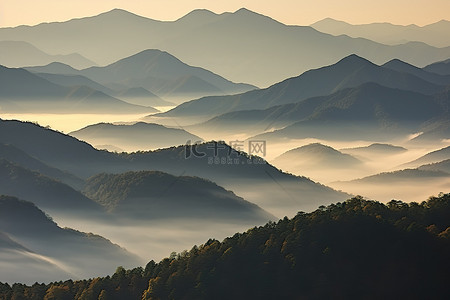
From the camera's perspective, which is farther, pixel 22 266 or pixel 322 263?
pixel 22 266

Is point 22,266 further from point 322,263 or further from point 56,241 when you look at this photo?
point 322,263

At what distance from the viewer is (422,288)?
8562 cm

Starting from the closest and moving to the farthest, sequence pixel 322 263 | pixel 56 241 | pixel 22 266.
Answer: pixel 322 263 → pixel 22 266 → pixel 56 241

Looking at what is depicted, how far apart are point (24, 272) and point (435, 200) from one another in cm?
9478

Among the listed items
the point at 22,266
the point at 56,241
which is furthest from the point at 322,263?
the point at 56,241

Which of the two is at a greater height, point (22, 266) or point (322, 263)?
point (22, 266)

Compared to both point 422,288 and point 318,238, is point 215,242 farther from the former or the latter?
point 422,288

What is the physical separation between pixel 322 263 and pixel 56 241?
10952 cm

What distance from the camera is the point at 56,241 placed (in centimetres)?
19125

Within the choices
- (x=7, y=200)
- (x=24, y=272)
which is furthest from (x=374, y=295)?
(x=7, y=200)

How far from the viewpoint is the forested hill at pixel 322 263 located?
3477 inches

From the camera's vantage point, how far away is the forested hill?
88.3m

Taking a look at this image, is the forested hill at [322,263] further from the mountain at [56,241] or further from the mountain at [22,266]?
the mountain at [56,241]

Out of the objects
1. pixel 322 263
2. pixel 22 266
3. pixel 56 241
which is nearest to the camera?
pixel 322 263
